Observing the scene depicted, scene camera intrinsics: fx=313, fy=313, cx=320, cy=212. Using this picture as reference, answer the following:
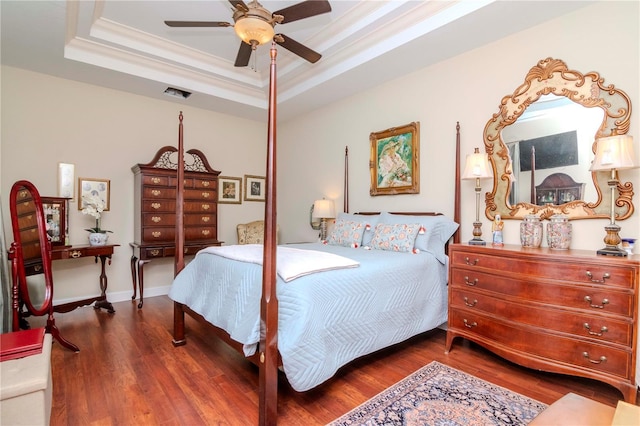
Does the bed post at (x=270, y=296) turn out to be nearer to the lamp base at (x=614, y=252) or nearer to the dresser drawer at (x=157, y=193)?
the lamp base at (x=614, y=252)

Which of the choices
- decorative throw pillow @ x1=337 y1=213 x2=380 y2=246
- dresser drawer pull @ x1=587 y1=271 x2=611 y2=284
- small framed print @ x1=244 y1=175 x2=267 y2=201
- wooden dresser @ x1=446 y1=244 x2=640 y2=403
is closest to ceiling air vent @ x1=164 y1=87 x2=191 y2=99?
small framed print @ x1=244 y1=175 x2=267 y2=201

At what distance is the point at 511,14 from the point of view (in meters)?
2.46

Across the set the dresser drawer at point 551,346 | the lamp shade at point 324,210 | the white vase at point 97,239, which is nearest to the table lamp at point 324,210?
the lamp shade at point 324,210

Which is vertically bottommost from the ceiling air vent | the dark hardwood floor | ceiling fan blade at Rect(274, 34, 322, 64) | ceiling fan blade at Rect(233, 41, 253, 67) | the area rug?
the dark hardwood floor

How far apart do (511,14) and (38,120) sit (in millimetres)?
4852

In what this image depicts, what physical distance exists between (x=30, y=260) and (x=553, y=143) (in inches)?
180

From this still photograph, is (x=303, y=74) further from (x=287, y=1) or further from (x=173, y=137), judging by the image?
(x=173, y=137)

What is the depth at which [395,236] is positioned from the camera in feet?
10.0

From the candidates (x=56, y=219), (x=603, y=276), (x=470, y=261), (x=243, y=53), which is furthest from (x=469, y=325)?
(x=56, y=219)

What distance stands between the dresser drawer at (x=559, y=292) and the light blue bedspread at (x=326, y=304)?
428 millimetres

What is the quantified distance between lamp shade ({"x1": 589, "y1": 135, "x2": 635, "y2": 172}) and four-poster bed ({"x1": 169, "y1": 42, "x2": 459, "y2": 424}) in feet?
3.78

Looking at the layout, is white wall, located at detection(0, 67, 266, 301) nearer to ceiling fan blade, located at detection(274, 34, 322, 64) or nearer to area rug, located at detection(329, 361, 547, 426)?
ceiling fan blade, located at detection(274, 34, 322, 64)

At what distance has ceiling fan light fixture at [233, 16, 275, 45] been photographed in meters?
2.09

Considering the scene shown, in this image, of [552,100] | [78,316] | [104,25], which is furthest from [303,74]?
[78,316]
